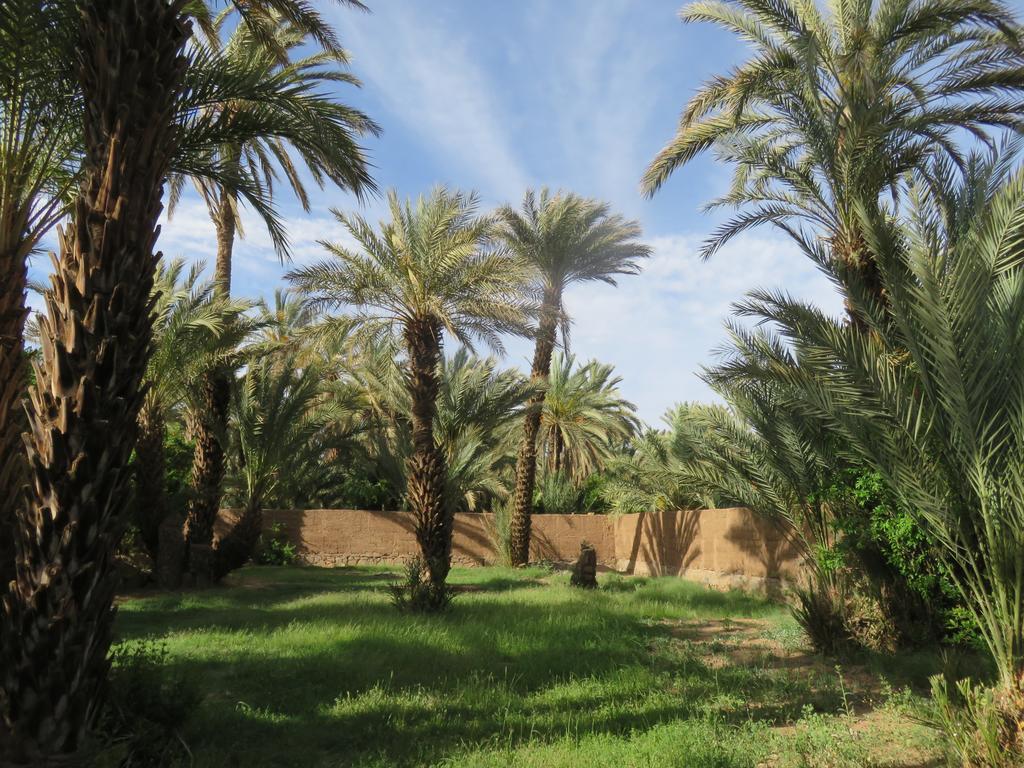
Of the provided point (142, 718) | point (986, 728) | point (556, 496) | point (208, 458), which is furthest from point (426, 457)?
point (556, 496)

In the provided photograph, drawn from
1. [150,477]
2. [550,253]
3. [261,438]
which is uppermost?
[550,253]

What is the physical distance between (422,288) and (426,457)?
3485 millimetres

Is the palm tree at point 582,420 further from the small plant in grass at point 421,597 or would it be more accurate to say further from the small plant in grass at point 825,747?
the small plant in grass at point 825,747

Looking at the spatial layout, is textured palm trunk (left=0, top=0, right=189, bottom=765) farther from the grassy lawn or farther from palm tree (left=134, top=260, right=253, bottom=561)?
palm tree (left=134, top=260, right=253, bottom=561)

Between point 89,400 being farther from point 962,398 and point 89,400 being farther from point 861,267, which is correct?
point 861,267

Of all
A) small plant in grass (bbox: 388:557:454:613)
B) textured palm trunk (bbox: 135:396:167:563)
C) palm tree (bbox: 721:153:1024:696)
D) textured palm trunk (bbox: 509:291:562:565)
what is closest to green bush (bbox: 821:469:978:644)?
palm tree (bbox: 721:153:1024:696)

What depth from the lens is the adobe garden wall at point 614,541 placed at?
47.1 feet

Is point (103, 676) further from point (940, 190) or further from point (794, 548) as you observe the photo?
point (794, 548)

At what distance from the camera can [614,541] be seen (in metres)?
24.5

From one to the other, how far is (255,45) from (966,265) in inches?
546

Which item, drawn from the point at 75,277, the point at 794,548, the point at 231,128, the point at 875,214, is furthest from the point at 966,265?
the point at 794,548

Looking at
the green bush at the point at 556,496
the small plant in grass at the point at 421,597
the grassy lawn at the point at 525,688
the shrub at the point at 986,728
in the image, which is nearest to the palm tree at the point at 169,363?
the grassy lawn at the point at 525,688

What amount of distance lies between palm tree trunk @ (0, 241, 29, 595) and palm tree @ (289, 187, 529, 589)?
7.73 metres

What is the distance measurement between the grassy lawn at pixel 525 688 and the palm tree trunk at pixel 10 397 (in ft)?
7.25
